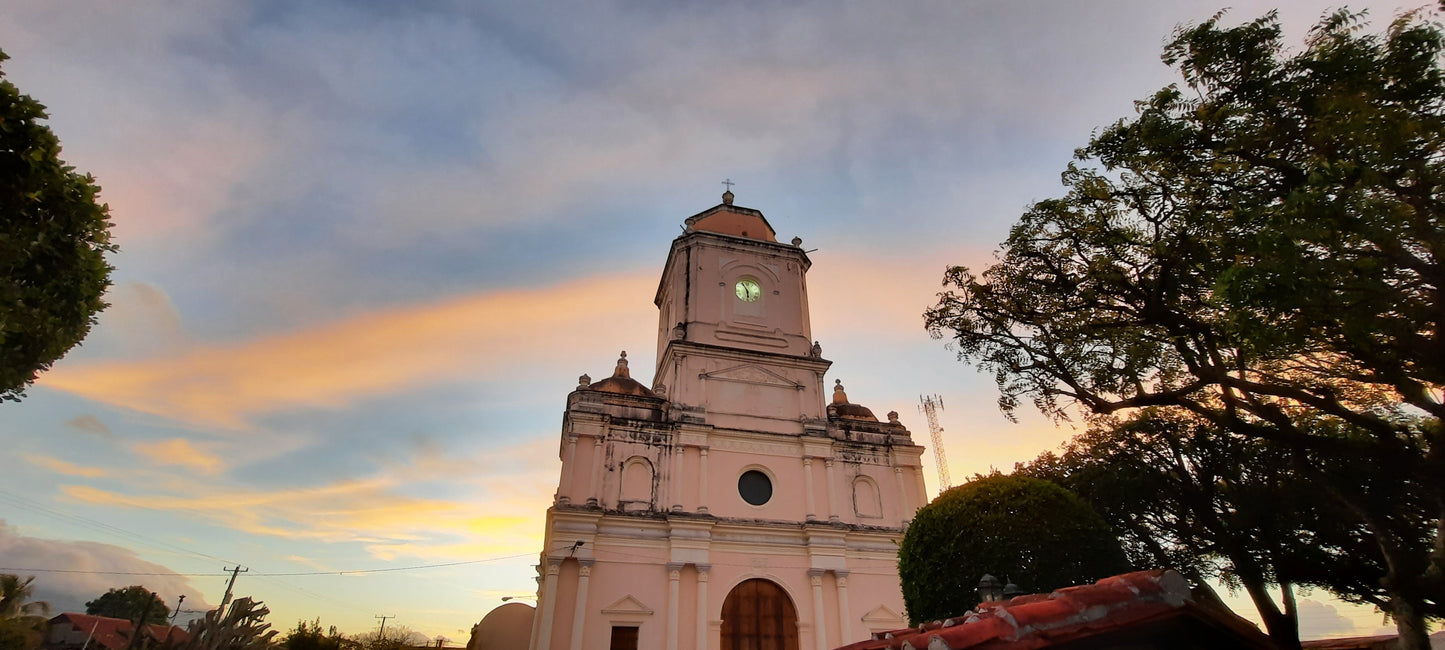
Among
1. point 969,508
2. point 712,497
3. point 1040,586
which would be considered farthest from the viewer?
point 712,497

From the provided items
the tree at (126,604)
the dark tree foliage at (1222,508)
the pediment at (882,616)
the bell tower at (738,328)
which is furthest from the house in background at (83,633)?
the dark tree foliage at (1222,508)

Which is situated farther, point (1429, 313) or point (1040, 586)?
point (1040, 586)

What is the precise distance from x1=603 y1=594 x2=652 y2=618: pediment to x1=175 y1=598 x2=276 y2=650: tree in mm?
11011

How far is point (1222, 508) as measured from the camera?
Result: 48.8ft

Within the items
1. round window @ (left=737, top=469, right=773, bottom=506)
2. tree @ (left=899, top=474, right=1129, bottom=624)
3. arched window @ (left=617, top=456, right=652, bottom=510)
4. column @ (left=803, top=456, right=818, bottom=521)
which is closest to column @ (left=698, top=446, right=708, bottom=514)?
round window @ (left=737, top=469, right=773, bottom=506)

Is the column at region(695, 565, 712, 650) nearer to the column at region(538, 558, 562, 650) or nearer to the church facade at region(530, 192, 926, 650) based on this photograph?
the church facade at region(530, 192, 926, 650)

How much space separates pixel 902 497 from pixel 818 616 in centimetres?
494

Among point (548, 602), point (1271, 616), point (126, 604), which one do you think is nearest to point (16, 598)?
point (548, 602)

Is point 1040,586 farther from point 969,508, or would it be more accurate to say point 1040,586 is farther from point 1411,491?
point 1411,491

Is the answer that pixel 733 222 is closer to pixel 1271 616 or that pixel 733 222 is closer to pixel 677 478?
pixel 677 478

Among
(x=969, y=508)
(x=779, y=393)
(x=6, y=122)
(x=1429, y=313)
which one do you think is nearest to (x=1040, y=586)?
(x=969, y=508)

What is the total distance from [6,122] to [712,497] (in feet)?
53.6

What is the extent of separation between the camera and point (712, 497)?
19.1 m

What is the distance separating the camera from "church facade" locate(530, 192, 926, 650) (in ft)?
56.3
